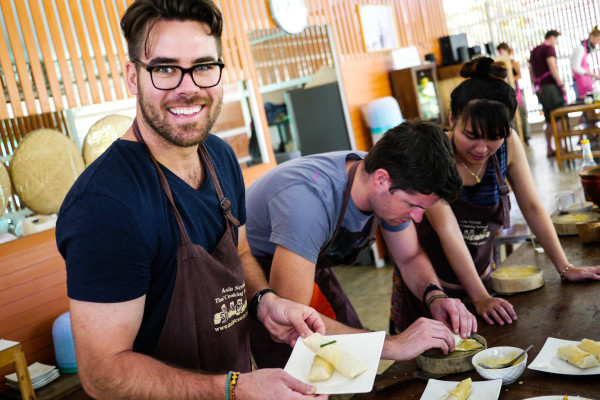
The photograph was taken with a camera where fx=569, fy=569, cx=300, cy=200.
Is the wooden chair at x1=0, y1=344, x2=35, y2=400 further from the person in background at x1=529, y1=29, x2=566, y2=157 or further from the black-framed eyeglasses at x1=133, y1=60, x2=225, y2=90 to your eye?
the person in background at x1=529, y1=29, x2=566, y2=157

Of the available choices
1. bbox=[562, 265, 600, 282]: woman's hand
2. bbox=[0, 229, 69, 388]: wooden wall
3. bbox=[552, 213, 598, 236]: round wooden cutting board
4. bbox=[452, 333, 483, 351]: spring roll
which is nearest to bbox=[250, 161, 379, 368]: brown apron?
bbox=[452, 333, 483, 351]: spring roll

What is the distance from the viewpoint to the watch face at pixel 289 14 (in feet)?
17.2

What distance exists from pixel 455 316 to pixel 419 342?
0.78 ft

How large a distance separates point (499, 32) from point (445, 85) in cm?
595

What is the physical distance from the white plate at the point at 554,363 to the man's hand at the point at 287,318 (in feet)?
1.94

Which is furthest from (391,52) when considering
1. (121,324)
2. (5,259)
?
(121,324)

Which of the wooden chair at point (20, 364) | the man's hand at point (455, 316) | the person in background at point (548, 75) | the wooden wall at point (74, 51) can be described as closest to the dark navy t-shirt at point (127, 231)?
the man's hand at point (455, 316)

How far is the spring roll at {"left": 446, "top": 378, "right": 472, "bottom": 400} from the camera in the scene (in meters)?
1.40

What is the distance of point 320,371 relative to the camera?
4.43 feet

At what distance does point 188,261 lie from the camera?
4.73 feet

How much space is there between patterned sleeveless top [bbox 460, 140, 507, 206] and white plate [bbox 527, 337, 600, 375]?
2.94 ft

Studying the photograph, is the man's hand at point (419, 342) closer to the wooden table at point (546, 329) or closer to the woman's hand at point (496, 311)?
the wooden table at point (546, 329)

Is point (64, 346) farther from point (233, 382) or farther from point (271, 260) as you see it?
point (233, 382)

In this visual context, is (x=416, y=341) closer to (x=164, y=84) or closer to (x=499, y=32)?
(x=164, y=84)
